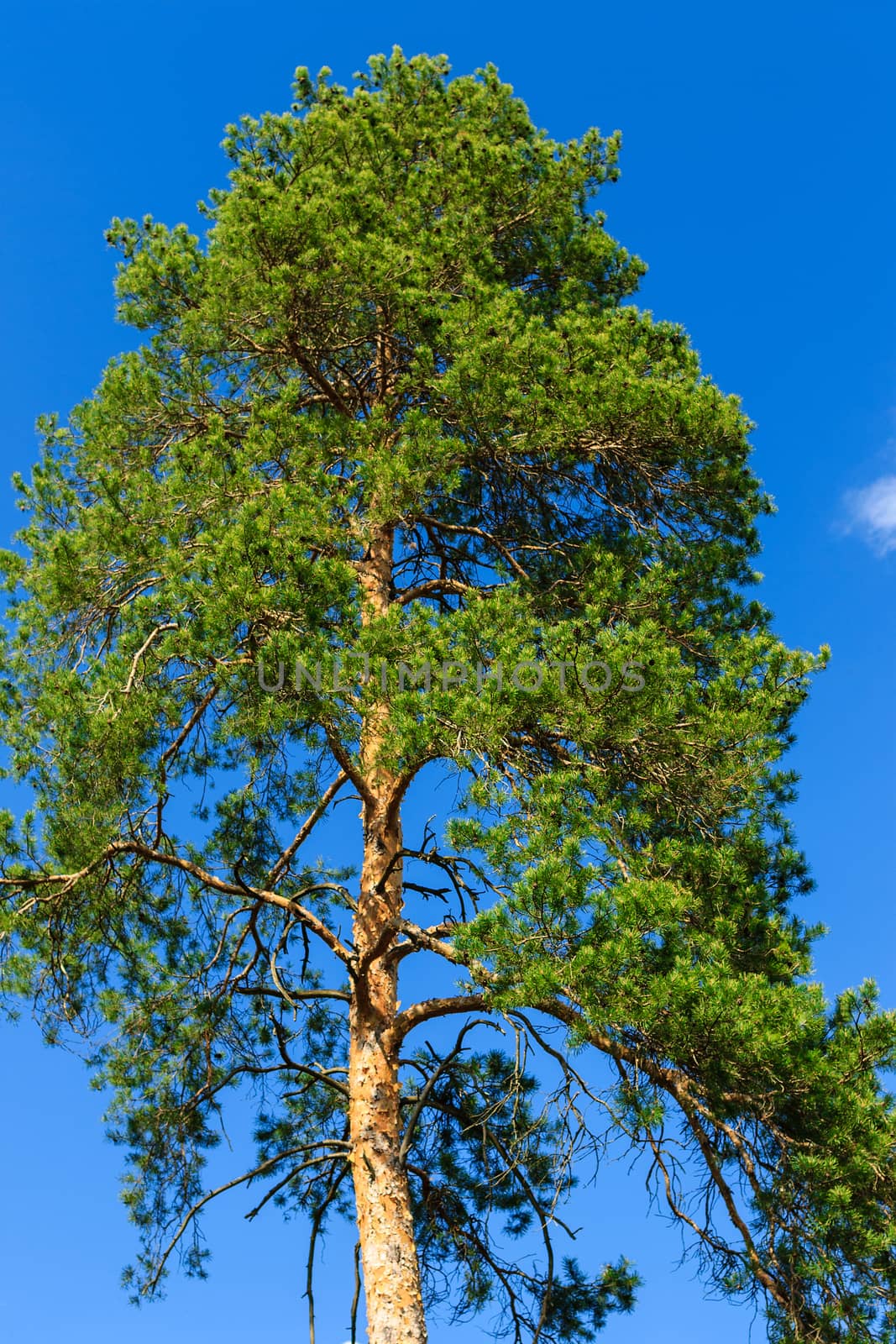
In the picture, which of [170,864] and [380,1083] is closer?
[380,1083]

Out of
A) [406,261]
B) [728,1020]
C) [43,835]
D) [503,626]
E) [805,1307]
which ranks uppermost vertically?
[406,261]

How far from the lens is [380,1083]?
19.6ft

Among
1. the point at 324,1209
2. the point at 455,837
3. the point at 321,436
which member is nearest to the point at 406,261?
the point at 321,436

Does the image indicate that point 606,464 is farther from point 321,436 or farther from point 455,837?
point 455,837

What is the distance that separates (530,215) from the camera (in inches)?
357

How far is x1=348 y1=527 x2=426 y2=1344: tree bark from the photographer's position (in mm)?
5379

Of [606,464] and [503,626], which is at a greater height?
[606,464]

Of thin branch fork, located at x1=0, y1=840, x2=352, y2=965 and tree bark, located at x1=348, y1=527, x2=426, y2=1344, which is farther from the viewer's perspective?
thin branch fork, located at x1=0, y1=840, x2=352, y2=965

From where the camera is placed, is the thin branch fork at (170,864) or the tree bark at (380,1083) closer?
the tree bark at (380,1083)

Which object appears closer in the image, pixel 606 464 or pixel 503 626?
pixel 503 626

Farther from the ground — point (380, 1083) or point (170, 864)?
point (170, 864)

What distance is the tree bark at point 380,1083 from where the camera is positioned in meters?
5.38

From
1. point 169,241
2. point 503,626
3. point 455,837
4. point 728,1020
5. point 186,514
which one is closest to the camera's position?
point 728,1020

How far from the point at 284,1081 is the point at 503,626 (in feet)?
11.8
